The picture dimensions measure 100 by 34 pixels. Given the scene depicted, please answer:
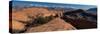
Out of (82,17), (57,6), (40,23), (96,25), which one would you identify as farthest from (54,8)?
(96,25)

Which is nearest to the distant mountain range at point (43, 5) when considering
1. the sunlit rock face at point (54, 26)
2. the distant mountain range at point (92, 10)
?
the distant mountain range at point (92, 10)

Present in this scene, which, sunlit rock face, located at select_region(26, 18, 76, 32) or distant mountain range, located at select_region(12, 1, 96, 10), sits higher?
distant mountain range, located at select_region(12, 1, 96, 10)

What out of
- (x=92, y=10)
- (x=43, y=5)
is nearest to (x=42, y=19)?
(x=43, y=5)

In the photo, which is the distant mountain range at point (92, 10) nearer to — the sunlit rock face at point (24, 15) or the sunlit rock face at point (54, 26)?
the sunlit rock face at point (54, 26)

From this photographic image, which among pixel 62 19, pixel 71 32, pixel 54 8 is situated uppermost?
pixel 54 8

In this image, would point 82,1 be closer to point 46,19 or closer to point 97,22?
point 97,22

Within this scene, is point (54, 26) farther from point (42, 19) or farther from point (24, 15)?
point (24, 15)

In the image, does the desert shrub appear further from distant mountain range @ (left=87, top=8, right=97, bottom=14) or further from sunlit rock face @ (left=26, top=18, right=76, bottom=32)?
distant mountain range @ (left=87, top=8, right=97, bottom=14)

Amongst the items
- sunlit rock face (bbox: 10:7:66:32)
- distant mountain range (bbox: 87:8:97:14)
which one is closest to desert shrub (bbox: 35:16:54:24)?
sunlit rock face (bbox: 10:7:66:32)

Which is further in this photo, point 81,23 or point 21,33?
point 81,23
